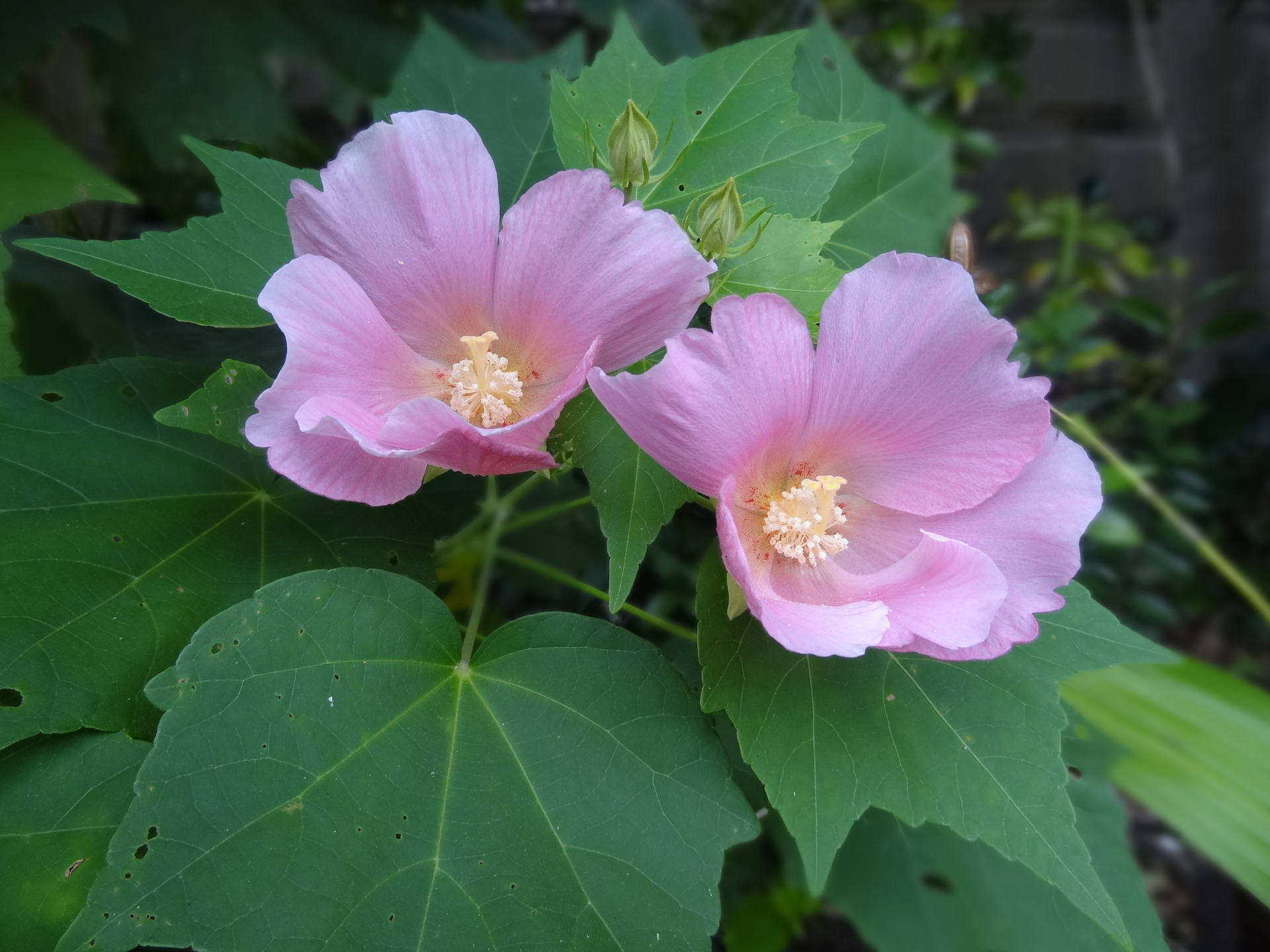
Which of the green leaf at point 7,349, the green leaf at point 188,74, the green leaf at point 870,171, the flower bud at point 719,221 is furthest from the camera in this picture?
the green leaf at point 188,74

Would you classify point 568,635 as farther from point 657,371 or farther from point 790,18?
point 790,18

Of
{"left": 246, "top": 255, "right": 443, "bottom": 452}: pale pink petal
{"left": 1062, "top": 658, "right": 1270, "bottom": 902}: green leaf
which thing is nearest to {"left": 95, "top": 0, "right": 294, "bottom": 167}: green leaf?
{"left": 246, "top": 255, "right": 443, "bottom": 452}: pale pink petal

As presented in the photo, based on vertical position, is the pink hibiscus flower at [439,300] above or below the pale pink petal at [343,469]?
above

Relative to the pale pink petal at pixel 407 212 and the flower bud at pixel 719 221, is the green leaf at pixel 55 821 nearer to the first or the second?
the pale pink petal at pixel 407 212

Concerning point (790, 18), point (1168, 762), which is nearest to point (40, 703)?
point (1168, 762)

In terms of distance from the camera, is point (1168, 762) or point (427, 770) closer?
point (427, 770)

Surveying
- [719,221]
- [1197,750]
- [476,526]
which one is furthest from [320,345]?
[1197,750]

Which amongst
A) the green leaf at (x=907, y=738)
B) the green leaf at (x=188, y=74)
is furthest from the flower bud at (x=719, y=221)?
the green leaf at (x=188, y=74)
